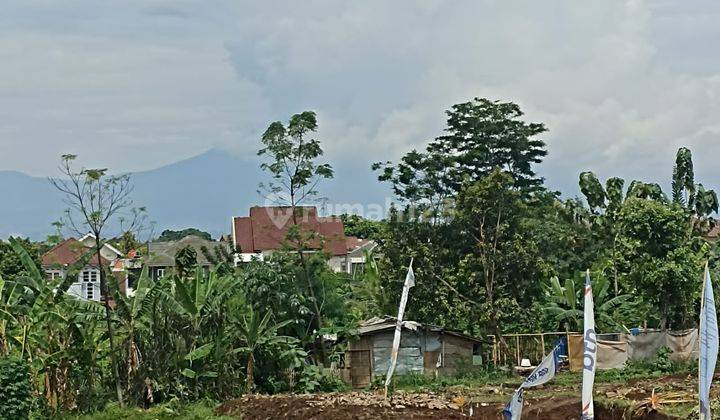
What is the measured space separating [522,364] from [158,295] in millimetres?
12063

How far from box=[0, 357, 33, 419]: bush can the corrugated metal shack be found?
37.1 feet

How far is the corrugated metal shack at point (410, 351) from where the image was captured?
30.5 metres

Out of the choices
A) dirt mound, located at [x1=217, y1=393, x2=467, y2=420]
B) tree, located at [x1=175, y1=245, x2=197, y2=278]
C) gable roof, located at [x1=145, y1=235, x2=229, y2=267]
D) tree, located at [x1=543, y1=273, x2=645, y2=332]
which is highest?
gable roof, located at [x1=145, y1=235, x2=229, y2=267]

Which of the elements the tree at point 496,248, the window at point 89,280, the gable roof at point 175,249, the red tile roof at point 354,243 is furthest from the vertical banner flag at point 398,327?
the red tile roof at point 354,243

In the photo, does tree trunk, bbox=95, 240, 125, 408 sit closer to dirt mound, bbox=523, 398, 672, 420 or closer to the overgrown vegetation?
the overgrown vegetation

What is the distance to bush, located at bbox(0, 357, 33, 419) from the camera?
69.7 ft

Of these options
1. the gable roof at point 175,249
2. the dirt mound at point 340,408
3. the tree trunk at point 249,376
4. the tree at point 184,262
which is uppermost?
the gable roof at point 175,249

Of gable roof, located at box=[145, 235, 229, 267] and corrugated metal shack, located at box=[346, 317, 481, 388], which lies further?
gable roof, located at box=[145, 235, 229, 267]

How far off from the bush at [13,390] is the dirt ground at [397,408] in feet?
14.8

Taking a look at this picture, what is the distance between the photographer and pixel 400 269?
3297cm

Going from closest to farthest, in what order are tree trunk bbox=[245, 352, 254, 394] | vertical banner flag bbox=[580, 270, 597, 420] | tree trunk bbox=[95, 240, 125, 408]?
vertical banner flag bbox=[580, 270, 597, 420] < tree trunk bbox=[95, 240, 125, 408] < tree trunk bbox=[245, 352, 254, 394]

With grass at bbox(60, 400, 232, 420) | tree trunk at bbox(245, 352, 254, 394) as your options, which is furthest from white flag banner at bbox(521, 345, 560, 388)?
tree trunk at bbox(245, 352, 254, 394)

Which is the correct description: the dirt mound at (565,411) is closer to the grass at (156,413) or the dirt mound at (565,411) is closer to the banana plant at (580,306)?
the grass at (156,413)

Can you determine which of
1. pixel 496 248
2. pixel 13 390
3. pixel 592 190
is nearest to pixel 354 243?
pixel 592 190
